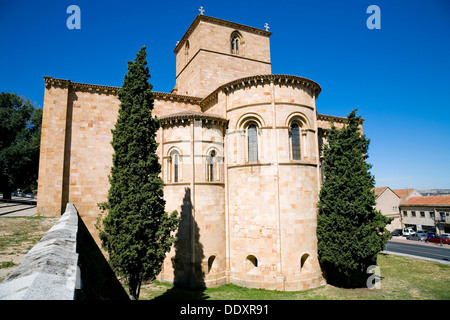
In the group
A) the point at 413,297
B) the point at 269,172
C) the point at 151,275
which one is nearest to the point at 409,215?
the point at 413,297

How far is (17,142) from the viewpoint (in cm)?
2489

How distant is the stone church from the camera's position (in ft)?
48.6

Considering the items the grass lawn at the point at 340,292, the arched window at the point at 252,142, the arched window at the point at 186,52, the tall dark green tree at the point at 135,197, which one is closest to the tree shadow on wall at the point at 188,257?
the grass lawn at the point at 340,292

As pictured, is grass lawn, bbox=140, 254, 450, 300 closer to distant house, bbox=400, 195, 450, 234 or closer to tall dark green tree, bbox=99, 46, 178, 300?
tall dark green tree, bbox=99, 46, 178, 300

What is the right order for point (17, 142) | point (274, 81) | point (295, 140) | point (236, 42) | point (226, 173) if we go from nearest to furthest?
point (274, 81), point (295, 140), point (226, 173), point (236, 42), point (17, 142)

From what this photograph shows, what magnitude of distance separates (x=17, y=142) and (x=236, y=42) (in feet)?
74.7

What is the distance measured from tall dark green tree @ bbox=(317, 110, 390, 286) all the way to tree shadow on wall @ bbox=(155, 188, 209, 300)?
23.2 feet

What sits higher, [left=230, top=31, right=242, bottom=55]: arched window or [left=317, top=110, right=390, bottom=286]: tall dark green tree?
[left=230, top=31, right=242, bottom=55]: arched window

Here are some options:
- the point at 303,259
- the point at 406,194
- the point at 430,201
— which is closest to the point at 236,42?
the point at 303,259

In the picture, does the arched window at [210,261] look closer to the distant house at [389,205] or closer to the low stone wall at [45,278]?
the low stone wall at [45,278]

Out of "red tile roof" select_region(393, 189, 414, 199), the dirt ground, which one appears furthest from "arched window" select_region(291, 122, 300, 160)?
"red tile roof" select_region(393, 189, 414, 199)

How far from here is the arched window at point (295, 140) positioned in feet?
52.7

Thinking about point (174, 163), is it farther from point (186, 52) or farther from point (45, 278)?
point (45, 278)

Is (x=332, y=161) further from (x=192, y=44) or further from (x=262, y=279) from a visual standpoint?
(x=192, y=44)
